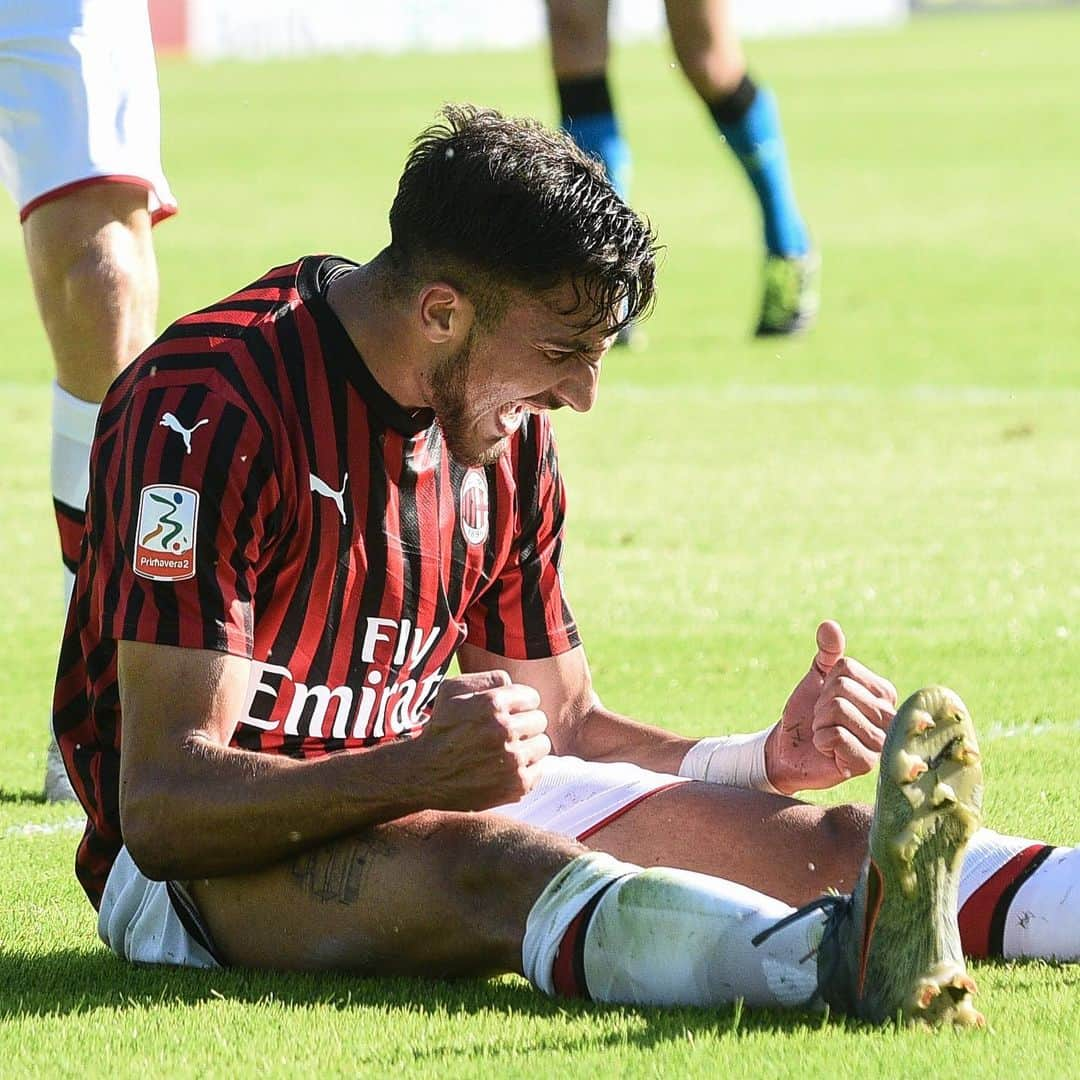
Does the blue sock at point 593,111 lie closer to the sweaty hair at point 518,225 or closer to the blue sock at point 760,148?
the blue sock at point 760,148

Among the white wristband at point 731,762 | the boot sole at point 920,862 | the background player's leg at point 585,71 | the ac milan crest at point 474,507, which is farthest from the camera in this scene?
the background player's leg at point 585,71

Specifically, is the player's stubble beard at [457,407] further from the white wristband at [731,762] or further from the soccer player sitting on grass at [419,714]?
the white wristband at [731,762]

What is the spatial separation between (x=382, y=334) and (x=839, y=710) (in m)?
0.89

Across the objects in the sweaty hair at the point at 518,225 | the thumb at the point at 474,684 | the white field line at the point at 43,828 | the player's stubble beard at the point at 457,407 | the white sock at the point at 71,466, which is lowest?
the white field line at the point at 43,828

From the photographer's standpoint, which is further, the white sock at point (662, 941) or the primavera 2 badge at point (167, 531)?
the primavera 2 badge at point (167, 531)

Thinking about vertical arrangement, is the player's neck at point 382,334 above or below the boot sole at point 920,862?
above

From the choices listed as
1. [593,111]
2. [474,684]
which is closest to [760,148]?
[593,111]

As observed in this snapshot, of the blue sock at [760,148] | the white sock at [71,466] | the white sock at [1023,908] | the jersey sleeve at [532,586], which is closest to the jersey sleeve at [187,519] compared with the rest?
the jersey sleeve at [532,586]

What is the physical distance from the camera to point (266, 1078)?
2.91 metres

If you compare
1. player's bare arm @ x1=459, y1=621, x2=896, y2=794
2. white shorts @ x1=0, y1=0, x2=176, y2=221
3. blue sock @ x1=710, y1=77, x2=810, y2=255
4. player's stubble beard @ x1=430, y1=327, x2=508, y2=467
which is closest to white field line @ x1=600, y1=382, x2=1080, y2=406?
blue sock @ x1=710, y1=77, x2=810, y2=255

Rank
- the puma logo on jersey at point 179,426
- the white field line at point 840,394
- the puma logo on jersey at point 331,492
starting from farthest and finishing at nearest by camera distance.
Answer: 1. the white field line at point 840,394
2. the puma logo on jersey at point 331,492
3. the puma logo on jersey at point 179,426

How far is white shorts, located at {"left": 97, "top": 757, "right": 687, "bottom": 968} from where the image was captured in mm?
3459

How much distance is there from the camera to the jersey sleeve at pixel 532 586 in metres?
3.85

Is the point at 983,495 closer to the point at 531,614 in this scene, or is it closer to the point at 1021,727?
the point at 1021,727
